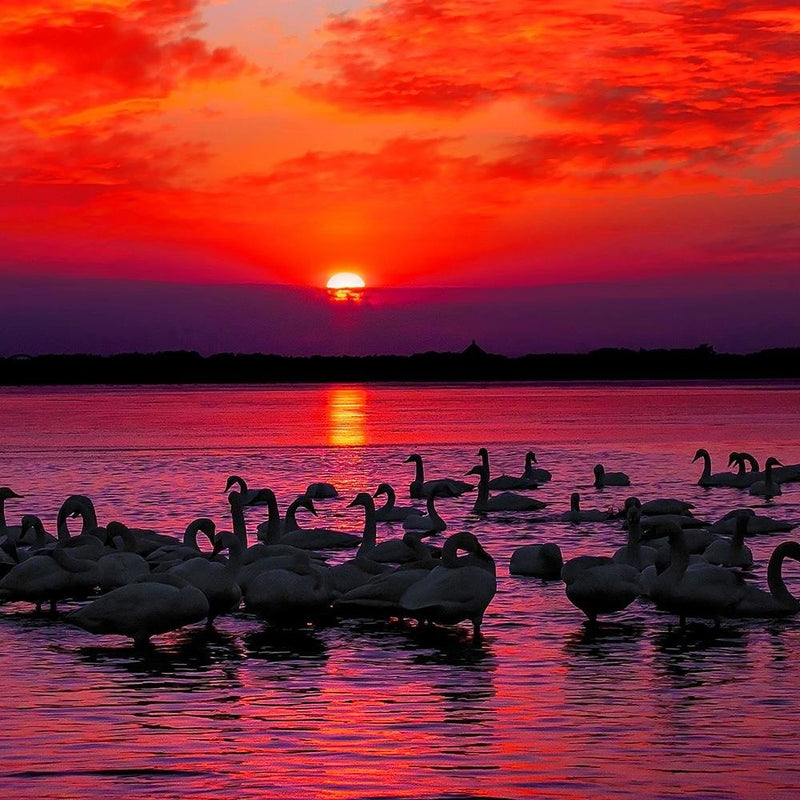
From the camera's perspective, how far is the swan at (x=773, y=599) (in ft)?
54.1

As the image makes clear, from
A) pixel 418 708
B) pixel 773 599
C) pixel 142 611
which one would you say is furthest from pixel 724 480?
pixel 418 708

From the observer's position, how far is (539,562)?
A: 778 inches

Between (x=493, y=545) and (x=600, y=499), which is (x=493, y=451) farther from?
(x=493, y=545)

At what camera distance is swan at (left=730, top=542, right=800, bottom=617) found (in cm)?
1648

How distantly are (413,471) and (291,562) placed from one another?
27.0 metres

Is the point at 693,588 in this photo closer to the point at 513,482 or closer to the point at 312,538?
the point at 312,538

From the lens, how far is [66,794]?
32.9 feet

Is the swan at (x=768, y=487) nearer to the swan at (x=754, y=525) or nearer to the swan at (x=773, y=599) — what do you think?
the swan at (x=754, y=525)

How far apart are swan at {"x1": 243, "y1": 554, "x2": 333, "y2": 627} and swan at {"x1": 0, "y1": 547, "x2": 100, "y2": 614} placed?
2088 mm

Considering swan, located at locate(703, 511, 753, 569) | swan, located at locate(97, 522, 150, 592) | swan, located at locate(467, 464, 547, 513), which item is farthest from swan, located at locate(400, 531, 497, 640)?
swan, located at locate(467, 464, 547, 513)

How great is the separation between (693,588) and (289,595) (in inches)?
170

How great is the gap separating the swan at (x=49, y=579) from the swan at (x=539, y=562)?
5.68 metres

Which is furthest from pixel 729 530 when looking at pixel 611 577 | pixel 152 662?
pixel 152 662

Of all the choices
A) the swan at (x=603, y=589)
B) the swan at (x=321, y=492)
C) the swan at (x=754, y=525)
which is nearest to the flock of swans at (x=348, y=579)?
the swan at (x=603, y=589)
